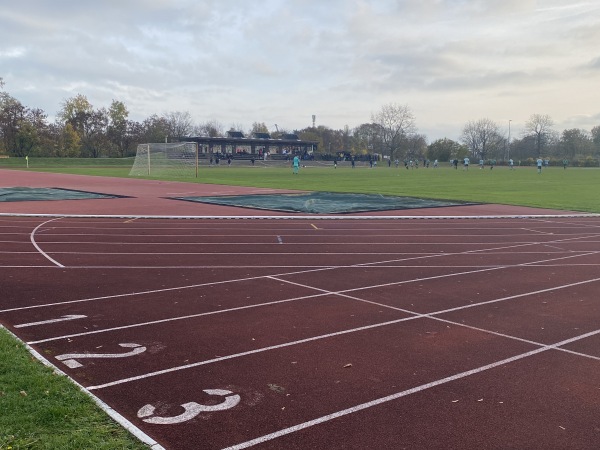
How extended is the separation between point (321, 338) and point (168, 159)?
145ft

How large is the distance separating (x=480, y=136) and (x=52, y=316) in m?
137

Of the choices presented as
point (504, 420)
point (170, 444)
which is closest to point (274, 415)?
point (170, 444)

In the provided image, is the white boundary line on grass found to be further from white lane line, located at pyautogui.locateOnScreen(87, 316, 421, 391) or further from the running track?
white lane line, located at pyautogui.locateOnScreen(87, 316, 421, 391)

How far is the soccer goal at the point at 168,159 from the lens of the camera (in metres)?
48.0

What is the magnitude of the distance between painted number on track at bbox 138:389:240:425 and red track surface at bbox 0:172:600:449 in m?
0.02

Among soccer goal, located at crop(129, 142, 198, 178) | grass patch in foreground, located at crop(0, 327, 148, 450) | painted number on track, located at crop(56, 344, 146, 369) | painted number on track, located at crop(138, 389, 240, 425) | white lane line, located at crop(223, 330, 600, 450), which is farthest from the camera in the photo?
soccer goal, located at crop(129, 142, 198, 178)

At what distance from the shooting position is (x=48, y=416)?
4.22 m

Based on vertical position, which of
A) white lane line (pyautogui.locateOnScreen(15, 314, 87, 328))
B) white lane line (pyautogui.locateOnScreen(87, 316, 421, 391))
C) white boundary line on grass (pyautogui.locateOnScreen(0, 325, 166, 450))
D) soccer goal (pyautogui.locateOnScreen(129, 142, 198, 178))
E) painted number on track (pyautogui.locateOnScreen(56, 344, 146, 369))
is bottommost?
white lane line (pyautogui.locateOnScreen(87, 316, 421, 391))

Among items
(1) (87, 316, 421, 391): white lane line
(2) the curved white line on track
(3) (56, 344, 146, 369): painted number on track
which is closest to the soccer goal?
(2) the curved white line on track

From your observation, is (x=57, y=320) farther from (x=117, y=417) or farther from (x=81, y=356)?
(x=117, y=417)

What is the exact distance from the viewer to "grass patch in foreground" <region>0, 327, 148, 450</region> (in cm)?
386

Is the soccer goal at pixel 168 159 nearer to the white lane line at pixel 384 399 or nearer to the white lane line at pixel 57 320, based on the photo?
the white lane line at pixel 57 320

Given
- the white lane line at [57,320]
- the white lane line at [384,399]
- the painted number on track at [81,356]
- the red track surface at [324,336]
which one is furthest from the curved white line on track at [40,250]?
the white lane line at [384,399]

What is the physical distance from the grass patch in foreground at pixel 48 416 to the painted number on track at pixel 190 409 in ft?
Answer: 0.89
